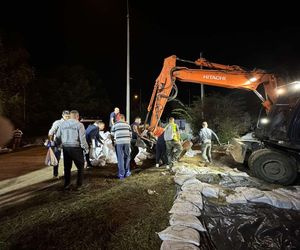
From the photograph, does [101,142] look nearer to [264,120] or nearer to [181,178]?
[181,178]

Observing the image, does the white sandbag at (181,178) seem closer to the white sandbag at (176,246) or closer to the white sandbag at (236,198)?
the white sandbag at (236,198)

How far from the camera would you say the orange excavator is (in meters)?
6.17

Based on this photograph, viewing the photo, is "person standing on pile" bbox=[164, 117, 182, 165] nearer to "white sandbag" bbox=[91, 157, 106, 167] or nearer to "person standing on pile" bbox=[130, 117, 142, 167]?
"person standing on pile" bbox=[130, 117, 142, 167]

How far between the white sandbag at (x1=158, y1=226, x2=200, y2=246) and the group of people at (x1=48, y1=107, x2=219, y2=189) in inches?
120

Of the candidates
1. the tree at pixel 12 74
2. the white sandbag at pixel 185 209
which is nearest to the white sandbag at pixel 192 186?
the white sandbag at pixel 185 209

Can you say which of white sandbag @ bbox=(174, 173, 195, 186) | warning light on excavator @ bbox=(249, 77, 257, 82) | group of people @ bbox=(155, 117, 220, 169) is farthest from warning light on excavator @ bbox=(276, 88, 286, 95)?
white sandbag @ bbox=(174, 173, 195, 186)

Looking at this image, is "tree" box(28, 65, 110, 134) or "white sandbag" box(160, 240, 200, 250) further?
"tree" box(28, 65, 110, 134)

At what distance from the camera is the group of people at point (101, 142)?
566 centimetres

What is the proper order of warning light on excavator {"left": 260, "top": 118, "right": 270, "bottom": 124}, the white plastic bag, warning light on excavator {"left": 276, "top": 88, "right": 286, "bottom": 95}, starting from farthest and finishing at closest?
warning light on excavator {"left": 260, "top": 118, "right": 270, "bottom": 124}
warning light on excavator {"left": 276, "top": 88, "right": 286, "bottom": 95}
the white plastic bag

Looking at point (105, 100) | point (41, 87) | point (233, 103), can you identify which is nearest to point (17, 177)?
point (233, 103)

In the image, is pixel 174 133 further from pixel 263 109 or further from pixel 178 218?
pixel 178 218

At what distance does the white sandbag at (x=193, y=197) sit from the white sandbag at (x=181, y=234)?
36.4 inches

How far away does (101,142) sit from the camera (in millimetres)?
8477

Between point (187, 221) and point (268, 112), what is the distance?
16.9ft
